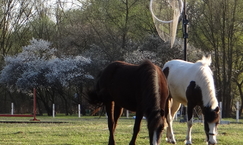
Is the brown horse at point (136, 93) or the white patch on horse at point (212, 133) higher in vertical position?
the brown horse at point (136, 93)

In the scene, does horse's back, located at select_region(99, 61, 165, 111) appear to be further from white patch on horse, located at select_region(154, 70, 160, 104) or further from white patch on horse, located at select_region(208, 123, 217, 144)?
white patch on horse, located at select_region(208, 123, 217, 144)

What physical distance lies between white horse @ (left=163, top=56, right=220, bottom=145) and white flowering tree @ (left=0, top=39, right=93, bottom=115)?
27263mm

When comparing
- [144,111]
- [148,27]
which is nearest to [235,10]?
[148,27]

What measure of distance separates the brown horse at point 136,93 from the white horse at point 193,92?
153 cm

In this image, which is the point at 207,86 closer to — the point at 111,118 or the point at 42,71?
the point at 111,118

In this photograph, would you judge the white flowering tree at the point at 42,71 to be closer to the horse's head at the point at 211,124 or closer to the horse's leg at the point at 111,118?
the horse's leg at the point at 111,118

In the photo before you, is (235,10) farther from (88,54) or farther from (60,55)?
(60,55)

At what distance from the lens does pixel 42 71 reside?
3972cm

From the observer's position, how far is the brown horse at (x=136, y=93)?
286 inches

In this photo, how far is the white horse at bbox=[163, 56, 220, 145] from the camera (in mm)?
9625

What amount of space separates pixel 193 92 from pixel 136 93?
246cm

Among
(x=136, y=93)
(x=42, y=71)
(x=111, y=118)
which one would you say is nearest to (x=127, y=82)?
(x=136, y=93)

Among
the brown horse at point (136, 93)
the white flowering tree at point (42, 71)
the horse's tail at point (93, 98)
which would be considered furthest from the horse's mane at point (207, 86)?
the white flowering tree at point (42, 71)

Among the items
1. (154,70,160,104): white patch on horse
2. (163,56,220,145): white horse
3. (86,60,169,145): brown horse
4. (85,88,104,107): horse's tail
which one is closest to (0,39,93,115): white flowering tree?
(163,56,220,145): white horse
